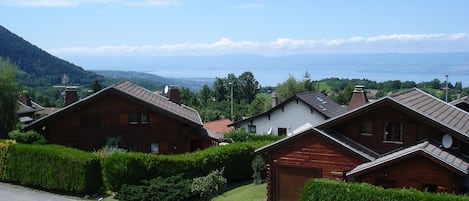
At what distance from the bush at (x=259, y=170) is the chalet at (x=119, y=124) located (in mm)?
6973

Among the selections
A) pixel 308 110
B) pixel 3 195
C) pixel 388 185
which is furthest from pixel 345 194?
pixel 308 110

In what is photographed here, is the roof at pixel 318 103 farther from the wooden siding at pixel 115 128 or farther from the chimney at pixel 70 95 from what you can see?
A: the chimney at pixel 70 95

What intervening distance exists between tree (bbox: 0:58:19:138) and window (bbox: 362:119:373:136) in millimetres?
25518

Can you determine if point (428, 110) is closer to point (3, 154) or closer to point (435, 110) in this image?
point (435, 110)

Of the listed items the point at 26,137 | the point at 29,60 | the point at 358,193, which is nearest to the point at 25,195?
the point at 26,137

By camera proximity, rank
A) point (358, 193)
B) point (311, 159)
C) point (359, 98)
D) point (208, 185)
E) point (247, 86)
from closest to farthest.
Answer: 1. point (358, 193)
2. point (311, 159)
3. point (208, 185)
4. point (359, 98)
5. point (247, 86)

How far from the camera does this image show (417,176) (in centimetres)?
2100

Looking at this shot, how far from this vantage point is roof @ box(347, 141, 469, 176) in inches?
785

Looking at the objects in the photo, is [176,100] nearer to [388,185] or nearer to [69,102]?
[69,102]

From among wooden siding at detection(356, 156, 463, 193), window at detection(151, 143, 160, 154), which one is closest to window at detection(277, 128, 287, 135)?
window at detection(151, 143, 160, 154)

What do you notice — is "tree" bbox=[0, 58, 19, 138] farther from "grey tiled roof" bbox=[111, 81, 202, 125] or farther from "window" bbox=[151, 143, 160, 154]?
"window" bbox=[151, 143, 160, 154]

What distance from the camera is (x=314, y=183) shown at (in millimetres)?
20625

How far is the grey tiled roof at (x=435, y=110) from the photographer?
74.0 feet

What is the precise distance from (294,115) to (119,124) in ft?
56.8
